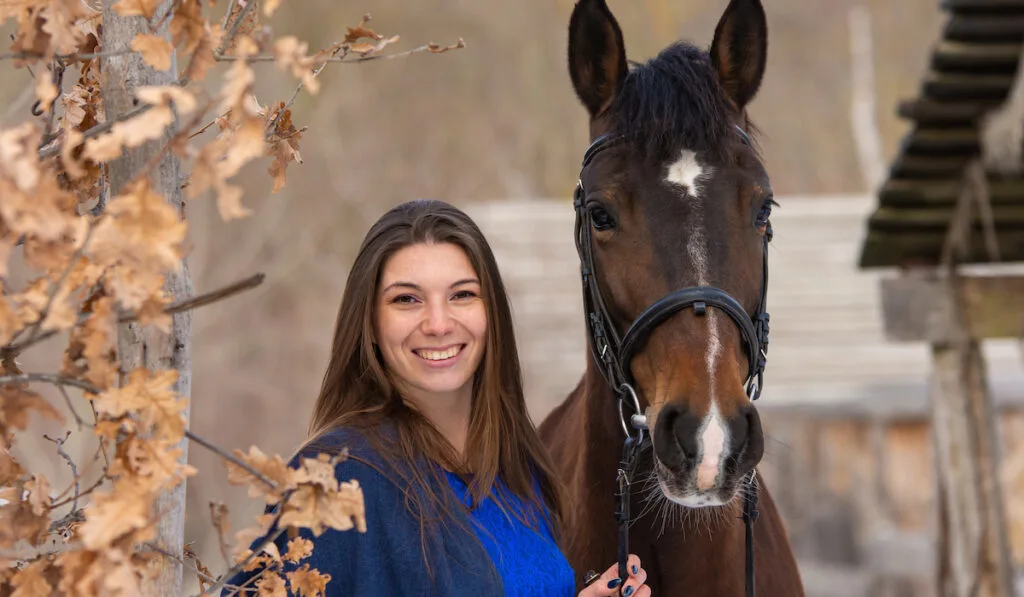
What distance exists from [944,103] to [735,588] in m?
3.57

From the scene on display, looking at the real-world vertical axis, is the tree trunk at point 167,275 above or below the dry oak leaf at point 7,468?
above

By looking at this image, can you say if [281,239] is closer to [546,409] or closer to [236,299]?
[236,299]

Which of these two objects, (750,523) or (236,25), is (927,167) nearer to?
(750,523)

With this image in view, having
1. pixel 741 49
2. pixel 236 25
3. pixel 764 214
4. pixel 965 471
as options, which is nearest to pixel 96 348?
pixel 236 25

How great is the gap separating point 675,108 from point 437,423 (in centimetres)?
93

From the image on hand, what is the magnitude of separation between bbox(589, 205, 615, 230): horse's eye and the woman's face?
1.26 ft

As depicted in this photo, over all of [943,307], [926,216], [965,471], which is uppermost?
[926,216]

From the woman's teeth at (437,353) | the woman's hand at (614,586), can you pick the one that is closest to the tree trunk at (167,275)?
the woman's teeth at (437,353)

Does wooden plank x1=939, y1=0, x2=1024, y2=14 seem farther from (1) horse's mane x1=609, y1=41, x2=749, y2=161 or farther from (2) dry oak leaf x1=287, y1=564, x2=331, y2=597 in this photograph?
(2) dry oak leaf x1=287, y1=564, x2=331, y2=597

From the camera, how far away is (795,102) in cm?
2959

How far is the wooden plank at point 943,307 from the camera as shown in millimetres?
6391

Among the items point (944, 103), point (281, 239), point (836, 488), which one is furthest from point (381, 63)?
point (944, 103)

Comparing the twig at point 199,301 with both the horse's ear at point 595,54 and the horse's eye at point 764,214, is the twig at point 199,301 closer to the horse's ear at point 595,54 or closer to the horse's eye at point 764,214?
the horse's eye at point 764,214

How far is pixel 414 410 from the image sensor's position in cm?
258
